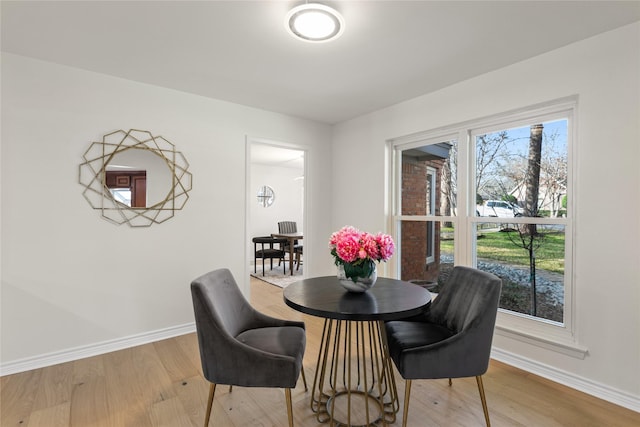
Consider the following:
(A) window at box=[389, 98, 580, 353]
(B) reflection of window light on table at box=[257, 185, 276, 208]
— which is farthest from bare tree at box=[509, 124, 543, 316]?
(B) reflection of window light on table at box=[257, 185, 276, 208]

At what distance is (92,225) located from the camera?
272cm

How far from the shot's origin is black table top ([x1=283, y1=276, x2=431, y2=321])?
1534 mm

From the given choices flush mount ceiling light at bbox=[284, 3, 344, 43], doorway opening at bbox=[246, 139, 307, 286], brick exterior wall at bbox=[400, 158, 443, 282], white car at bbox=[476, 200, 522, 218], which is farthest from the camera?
doorway opening at bbox=[246, 139, 307, 286]

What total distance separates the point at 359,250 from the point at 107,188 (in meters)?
2.32

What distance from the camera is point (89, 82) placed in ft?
8.81

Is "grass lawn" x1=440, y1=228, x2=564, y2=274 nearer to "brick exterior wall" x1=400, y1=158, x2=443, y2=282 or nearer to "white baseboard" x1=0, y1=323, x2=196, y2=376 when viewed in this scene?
"brick exterior wall" x1=400, y1=158, x2=443, y2=282

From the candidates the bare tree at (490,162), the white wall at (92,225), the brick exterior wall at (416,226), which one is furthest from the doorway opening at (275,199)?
the bare tree at (490,162)

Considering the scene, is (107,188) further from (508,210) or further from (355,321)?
(508,210)

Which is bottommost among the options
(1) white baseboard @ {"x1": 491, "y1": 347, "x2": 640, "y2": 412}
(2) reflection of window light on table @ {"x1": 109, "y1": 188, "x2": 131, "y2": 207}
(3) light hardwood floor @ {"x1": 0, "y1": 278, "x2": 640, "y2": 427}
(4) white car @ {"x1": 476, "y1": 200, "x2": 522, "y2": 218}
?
(3) light hardwood floor @ {"x1": 0, "y1": 278, "x2": 640, "y2": 427}

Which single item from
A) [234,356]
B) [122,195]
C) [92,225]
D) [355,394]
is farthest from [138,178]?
[355,394]

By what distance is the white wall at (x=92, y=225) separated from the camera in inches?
95.3

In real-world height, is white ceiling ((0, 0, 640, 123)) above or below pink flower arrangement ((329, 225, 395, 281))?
above

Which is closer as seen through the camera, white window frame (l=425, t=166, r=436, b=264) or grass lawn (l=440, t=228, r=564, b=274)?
grass lawn (l=440, t=228, r=564, b=274)

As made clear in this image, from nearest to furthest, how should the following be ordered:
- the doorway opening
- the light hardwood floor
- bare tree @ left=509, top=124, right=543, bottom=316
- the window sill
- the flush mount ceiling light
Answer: the flush mount ceiling light
the light hardwood floor
the window sill
bare tree @ left=509, top=124, right=543, bottom=316
the doorway opening
